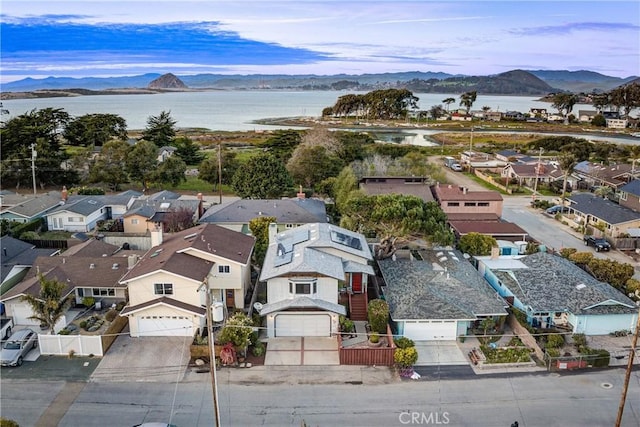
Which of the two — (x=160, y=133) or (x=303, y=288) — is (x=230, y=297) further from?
(x=160, y=133)

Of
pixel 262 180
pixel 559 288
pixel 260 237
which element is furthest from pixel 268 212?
pixel 559 288

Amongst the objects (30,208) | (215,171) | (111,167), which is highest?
(111,167)

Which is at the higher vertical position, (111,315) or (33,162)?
(33,162)

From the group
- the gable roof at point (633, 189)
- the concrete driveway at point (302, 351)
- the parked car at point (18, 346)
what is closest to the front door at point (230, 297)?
the concrete driveway at point (302, 351)

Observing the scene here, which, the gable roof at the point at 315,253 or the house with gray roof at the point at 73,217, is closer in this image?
the gable roof at the point at 315,253

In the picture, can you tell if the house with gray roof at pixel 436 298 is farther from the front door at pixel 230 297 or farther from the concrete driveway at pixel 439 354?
the front door at pixel 230 297

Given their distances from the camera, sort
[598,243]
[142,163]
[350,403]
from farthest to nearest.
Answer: [142,163], [598,243], [350,403]

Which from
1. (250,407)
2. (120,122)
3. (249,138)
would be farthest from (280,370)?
(249,138)
